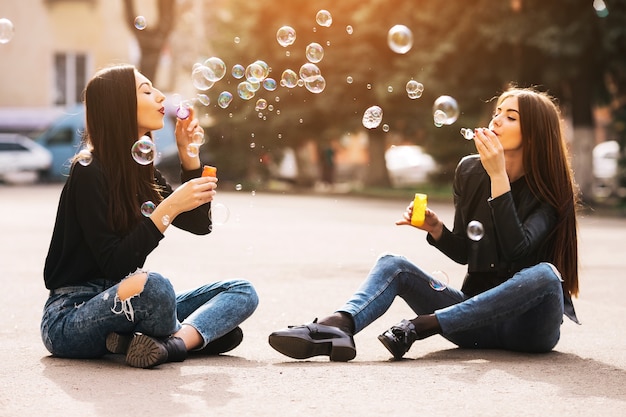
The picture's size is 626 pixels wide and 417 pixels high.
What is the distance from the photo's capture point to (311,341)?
5.11 m

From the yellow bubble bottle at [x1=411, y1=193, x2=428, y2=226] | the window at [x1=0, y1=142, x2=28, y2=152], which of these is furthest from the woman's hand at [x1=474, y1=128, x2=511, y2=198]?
the window at [x1=0, y1=142, x2=28, y2=152]

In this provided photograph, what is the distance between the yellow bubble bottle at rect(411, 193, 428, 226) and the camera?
17.3ft

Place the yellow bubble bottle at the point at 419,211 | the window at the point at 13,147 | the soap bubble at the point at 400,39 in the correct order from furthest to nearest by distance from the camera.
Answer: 1. the window at the point at 13,147
2. the soap bubble at the point at 400,39
3. the yellow bubble bottle at the point at 419,211

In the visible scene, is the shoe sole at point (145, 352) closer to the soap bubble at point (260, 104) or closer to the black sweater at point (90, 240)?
the black sweater at point (90, 240)

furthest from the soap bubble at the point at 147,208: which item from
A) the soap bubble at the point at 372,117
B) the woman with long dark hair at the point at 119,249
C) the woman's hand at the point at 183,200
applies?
the soap bubble at the point at 372,117

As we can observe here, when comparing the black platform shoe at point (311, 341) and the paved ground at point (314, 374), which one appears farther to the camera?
the black platform shoe at point (311, 341)

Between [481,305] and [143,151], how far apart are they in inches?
65.5

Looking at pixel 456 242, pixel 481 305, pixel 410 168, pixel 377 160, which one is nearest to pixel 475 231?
pixel 456 242

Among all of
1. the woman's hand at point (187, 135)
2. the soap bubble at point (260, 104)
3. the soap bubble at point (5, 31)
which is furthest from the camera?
the soap bubble at point (5, 31)

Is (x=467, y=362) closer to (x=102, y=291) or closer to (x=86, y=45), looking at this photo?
(x=102, y=291)

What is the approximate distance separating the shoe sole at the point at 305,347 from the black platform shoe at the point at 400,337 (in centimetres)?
19

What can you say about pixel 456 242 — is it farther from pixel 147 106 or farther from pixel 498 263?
pixel 147 106

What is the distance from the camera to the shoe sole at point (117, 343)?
4934 mm

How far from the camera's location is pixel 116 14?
1607 inches
